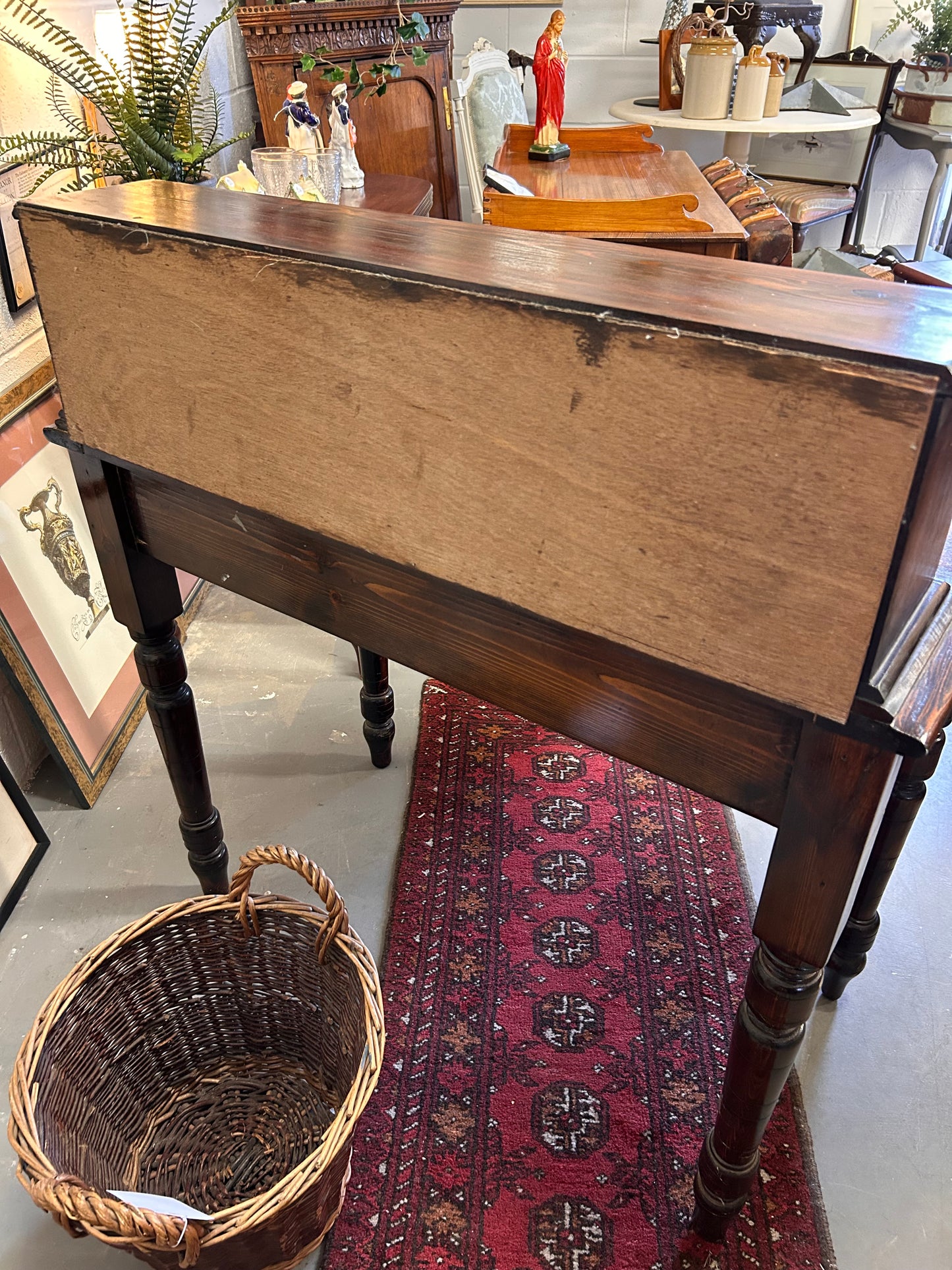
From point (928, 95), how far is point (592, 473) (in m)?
3.87

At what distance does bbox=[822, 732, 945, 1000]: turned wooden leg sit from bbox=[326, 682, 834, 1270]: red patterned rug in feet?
0.49

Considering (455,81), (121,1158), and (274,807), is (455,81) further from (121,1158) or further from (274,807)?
(121,1158)

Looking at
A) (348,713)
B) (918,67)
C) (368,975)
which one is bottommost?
(348,713)

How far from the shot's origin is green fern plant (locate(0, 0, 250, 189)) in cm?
160

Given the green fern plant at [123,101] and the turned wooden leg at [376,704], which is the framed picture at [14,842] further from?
the green fern plant at [123,101]

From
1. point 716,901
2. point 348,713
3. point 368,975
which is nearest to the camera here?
point 368,975

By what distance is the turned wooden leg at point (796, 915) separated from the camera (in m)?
0.67

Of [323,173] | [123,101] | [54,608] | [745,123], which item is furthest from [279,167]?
[745,123]

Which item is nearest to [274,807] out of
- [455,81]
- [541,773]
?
[541,773]

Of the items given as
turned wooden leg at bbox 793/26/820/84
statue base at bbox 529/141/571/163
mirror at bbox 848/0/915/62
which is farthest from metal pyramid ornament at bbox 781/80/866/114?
statue base at bbox 529/141/571/163

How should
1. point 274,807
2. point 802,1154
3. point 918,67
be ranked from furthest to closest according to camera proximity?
point 918,67 → point 274,807 → point 802,1154

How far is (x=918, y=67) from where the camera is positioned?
11.9 ft

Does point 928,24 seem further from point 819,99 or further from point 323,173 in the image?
point 323,173

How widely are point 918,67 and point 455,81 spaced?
1.96 metres
